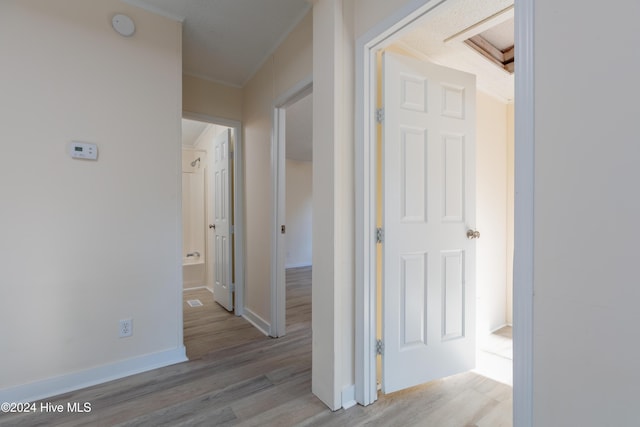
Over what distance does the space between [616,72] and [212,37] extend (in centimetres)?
264

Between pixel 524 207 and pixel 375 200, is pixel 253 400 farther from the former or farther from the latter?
pixel 524 207

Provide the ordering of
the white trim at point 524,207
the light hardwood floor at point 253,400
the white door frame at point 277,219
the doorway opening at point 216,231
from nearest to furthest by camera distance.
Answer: the white trim at point 524,207, the light hardwood floor at point 253,400, the white door frame at point 277,219, the doorway opening at point 216,231

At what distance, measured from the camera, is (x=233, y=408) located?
1596 mm

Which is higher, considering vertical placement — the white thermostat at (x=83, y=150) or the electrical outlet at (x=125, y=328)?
the white thermostat at (x=83, y=150)

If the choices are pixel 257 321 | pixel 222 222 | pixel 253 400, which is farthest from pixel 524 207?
pixel 222 222

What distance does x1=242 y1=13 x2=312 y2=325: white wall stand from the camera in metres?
2.33

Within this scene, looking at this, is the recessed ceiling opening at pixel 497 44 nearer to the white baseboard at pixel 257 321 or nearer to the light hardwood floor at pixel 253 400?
the light hardwood floor at pixel 253 400

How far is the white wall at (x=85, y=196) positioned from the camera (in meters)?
1.66

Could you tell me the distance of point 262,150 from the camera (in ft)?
9.06

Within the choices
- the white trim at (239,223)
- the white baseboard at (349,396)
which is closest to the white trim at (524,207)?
the white baseboard at (349,396)

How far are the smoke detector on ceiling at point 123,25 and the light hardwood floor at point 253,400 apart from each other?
2.41m

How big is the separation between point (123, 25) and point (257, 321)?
2685 mm

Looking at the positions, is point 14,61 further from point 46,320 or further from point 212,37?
point 46,320

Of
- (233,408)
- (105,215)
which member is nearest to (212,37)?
(105,215)
